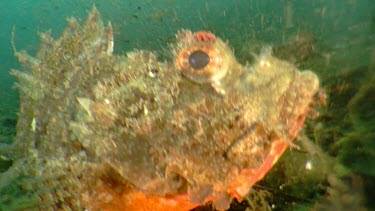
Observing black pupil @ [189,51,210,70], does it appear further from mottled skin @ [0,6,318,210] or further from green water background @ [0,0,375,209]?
green water background @ [0,0,375,209]

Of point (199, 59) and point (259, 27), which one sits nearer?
point (199, 59)

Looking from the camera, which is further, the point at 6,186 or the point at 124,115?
the point at 6,186

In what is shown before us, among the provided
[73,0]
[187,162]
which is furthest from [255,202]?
[73,0]

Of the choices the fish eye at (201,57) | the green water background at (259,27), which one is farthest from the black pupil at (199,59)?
the green water background at (259,27)

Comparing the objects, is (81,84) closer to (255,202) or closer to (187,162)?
(187,162)

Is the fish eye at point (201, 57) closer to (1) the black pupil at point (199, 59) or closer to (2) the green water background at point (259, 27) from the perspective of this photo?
(1) the black pupil at point (199, 59)

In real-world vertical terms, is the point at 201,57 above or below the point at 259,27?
below

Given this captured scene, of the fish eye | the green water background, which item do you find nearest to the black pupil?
the fish eye

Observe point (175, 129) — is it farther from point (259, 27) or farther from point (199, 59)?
point (259, 27)

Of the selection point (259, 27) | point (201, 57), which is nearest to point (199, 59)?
point (201, 57)
